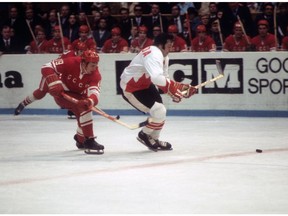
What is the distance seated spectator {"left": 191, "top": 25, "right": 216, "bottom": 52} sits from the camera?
13.3 m

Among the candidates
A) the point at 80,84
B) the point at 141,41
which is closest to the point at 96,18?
the point at 141,41

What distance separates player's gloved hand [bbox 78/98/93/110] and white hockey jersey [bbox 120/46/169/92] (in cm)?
54

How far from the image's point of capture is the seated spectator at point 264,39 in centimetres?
1304

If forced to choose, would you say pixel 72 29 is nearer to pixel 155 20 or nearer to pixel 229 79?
pixel 155 20

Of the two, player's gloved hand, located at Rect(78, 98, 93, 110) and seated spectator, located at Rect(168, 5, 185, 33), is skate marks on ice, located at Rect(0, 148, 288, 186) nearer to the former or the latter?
player's gloved hand, located at Rect(78, 98, 93, 110)

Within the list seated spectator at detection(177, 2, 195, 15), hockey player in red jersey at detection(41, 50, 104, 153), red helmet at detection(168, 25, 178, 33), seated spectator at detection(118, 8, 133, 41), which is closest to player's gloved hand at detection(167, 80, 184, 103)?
hockey player in red jersey at detection(41, 50, 104, 153)

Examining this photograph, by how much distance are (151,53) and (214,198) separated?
8.85ft

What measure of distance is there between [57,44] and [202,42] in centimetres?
237

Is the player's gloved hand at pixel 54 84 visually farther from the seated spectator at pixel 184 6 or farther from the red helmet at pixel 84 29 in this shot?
the seated spectator at pixel 184 6

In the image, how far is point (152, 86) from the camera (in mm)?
9344

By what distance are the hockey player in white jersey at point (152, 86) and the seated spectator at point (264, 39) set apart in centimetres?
402

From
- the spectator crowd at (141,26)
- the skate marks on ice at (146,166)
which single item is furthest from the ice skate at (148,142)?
the spectator crowd at (141,26)

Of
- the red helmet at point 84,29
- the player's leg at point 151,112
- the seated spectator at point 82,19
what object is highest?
the seated spectator at point 82,19

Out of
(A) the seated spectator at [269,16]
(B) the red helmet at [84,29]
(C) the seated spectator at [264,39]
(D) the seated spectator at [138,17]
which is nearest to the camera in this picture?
(C) the seated spectator at [264,39]
